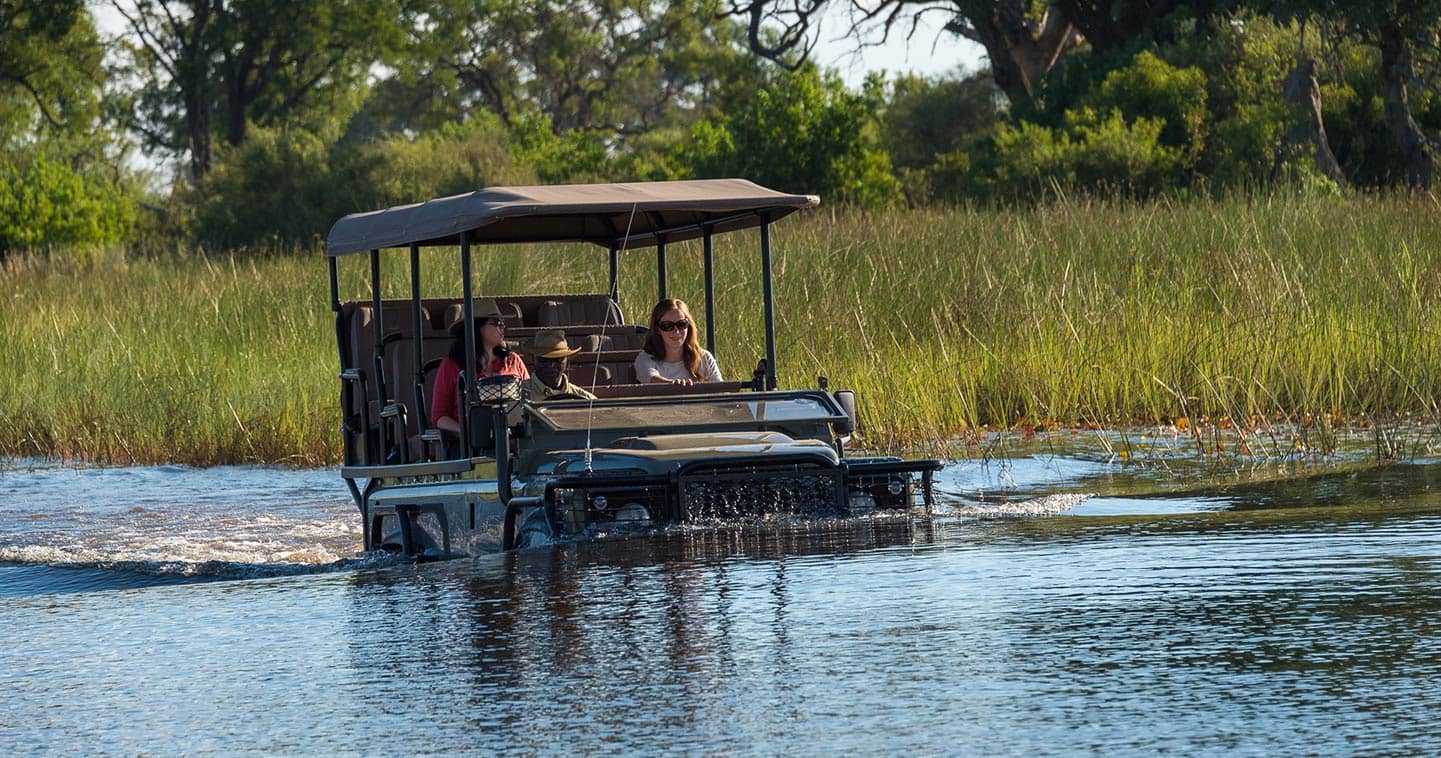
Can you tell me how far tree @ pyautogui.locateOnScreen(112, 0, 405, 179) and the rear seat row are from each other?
4451 centimetres

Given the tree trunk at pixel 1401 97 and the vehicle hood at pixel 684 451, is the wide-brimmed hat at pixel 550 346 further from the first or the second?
the tree trunk at pixel 1401 97

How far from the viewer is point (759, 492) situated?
350 inches

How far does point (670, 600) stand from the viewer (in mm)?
7453

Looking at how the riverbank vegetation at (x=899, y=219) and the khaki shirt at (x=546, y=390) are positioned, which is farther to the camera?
the riverbank vegetation at (x=899, y=219)

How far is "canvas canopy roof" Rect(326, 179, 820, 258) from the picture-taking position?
31.4 ft

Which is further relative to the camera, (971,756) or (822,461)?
(822,461)

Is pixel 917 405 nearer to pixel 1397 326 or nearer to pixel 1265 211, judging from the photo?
pixel 1397 326

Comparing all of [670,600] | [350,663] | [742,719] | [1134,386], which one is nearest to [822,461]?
[670,600]

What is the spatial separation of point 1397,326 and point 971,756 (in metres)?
11.1

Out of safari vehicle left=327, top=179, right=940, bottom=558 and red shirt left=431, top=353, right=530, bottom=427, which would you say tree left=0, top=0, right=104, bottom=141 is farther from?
red shirt left=431, top=353, right=530, bottom=427

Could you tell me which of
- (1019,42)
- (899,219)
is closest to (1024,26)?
(1019,42)

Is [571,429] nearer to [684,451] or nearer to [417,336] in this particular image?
[684,451]

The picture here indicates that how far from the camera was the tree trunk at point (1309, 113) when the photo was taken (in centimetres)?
2750

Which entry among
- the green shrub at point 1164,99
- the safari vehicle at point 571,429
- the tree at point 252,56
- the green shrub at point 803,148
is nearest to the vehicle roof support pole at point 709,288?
the safari vehicle at point 571,429
